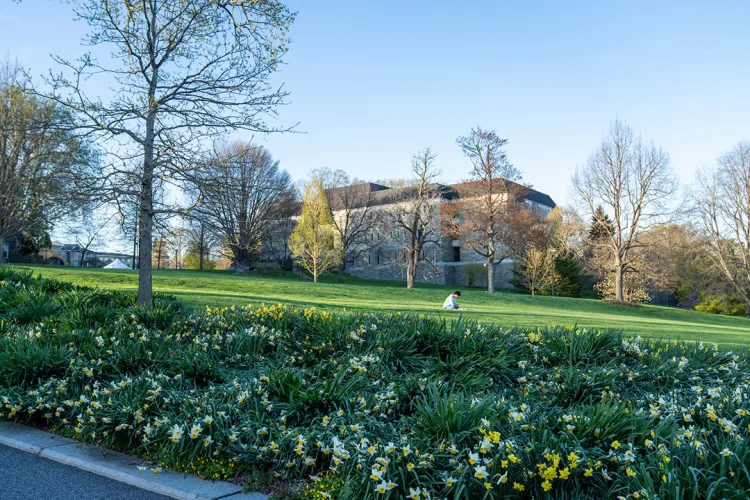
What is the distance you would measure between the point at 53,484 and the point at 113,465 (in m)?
0.39

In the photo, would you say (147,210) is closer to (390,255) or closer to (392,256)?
(392,256)

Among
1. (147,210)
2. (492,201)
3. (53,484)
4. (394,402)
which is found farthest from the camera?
(492,201)

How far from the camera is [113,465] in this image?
4020 millimetres

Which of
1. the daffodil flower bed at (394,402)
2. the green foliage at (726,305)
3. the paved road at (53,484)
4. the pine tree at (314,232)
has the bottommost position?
the green foliage at (726,305)

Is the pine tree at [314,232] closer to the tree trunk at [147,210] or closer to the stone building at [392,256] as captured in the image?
the stone building at [392,256]

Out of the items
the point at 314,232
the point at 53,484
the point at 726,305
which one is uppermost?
the point at 314,232

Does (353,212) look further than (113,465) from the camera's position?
Yes

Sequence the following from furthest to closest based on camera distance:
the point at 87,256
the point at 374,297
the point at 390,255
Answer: the point at 87,256
the point at 390,255
the point at 374,297

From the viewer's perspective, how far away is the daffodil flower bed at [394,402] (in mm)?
3115

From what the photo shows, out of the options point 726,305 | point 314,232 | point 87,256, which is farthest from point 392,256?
point 87,256

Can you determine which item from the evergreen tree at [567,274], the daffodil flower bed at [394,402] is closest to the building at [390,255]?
the evergreen tree at [567,274]

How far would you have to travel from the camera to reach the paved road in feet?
11.7

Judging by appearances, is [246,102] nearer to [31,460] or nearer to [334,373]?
[334,373]

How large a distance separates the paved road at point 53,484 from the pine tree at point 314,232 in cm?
3078
